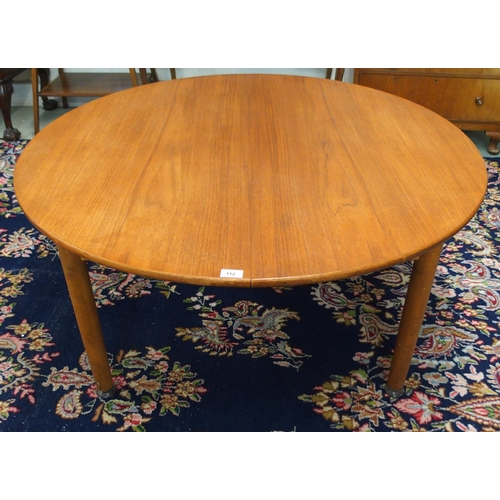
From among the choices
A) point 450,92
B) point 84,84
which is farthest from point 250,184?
point 84,84

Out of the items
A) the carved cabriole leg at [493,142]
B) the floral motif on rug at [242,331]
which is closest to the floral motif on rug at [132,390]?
the floral motif on rug at [242,331]

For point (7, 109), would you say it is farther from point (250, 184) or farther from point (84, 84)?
point (250, 184)

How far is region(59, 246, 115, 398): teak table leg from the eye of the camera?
4.15ft

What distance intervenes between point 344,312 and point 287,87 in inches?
34.0

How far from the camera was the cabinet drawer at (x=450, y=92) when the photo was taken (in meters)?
2.69

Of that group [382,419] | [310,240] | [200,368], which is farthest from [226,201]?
[382,419]

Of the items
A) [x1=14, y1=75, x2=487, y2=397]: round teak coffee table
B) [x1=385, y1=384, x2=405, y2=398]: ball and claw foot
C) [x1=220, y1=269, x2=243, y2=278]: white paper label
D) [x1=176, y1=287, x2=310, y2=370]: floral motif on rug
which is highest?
[x1=14, y1=75, x2=487, y2=397]: round teak coffee table

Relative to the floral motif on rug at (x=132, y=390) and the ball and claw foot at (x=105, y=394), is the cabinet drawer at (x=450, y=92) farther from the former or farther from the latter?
the ball and claw foot at (x=105, y=394)

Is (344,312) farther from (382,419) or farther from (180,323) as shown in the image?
(180,323)

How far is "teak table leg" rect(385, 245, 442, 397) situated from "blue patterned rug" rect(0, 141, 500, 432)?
0.07 m

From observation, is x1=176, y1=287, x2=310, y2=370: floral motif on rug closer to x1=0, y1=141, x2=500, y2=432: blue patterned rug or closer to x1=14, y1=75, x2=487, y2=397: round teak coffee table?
x1=0, y1=141, x2=500, y2=432: blue patterned rug

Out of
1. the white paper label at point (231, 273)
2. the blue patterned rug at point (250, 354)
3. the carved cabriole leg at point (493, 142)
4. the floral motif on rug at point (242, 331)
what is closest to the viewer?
the white paper label at point (231, 273)

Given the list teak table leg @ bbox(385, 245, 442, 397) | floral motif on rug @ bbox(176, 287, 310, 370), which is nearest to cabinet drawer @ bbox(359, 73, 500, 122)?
floral motif on rug @ bbox(176, 287, 310, 370)

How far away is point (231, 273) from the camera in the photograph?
101 centimetres
